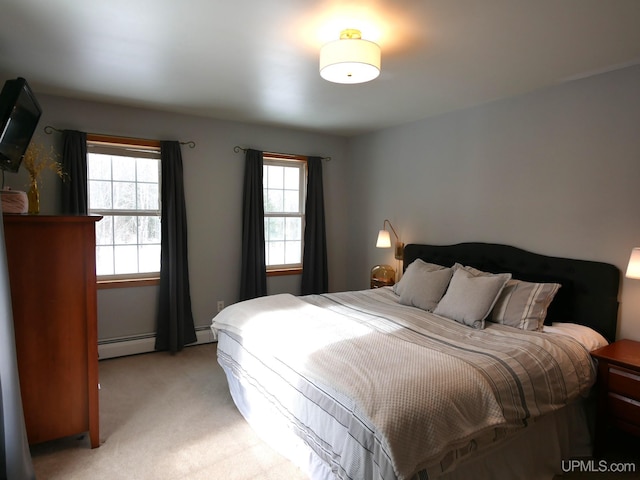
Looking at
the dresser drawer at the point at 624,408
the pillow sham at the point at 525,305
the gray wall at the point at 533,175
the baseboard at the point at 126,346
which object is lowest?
the baseboard at the point at 126,346

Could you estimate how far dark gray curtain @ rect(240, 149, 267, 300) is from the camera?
431 cm

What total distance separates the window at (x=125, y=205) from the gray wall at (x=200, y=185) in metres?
0.17

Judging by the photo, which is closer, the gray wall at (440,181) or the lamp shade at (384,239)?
the gray wall at (440,181)

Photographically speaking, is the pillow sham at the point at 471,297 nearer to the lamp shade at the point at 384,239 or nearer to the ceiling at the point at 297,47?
the lamp shade at the point at 384,239

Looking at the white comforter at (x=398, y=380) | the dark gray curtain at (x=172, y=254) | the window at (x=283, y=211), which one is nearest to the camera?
the white comforter at (x=398, y=380)

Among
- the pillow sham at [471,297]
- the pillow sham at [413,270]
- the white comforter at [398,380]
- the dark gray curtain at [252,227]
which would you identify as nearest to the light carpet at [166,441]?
the white comforter at [398,380]

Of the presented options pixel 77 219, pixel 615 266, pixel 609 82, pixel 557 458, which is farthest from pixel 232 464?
pixel 609 82

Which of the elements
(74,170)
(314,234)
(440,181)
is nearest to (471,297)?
(440,181)

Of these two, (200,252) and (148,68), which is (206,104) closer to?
(148,68)

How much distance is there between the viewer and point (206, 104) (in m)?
3.61

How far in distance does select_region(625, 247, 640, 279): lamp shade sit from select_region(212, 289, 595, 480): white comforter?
52 cm

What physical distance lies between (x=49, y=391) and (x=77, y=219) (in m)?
1.00

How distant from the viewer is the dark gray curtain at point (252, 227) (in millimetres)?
4309

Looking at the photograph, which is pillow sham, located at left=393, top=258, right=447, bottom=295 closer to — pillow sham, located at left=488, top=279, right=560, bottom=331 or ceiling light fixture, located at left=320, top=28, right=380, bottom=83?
pillow sham, located at left=488, top=279, right=560, bottom=331
